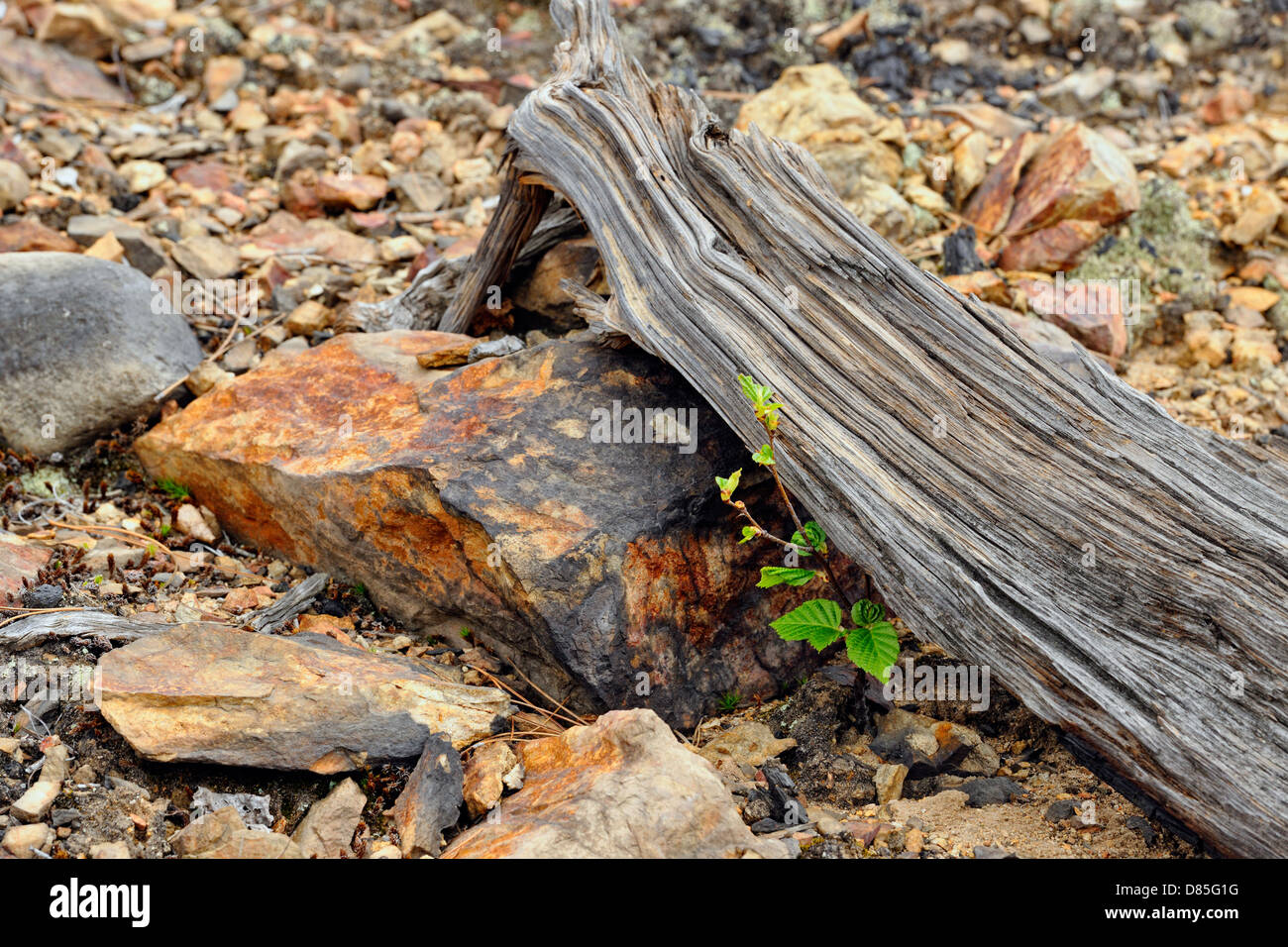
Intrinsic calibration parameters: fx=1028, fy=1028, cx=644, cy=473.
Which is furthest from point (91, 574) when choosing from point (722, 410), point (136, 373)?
point (722, 410)

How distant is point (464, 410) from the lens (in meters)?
5.04

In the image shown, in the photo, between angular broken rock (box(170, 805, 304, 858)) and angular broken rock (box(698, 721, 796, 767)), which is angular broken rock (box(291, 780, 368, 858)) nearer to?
angular broken rock (box(170, 805, 304, 858))

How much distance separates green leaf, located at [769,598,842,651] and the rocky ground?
1.74ft

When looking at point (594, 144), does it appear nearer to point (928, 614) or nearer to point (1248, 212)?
point (928, 614)

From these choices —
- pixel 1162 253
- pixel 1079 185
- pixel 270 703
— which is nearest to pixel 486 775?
pixel 270 703

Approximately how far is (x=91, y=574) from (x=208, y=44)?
6606mm

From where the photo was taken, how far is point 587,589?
14.2ft

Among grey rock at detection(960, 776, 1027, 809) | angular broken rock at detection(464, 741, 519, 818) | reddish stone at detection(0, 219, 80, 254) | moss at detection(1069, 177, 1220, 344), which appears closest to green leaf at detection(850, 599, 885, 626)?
grey rock at detection(960, 776, 1027, 809)

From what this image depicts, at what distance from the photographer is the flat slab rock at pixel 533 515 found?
436 centimetres

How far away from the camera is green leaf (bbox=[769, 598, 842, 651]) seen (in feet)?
12.9

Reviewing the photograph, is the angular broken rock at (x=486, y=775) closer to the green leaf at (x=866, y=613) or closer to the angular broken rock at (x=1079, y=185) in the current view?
the green leaf at (x=866, y=613)

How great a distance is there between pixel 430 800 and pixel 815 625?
1556 mm

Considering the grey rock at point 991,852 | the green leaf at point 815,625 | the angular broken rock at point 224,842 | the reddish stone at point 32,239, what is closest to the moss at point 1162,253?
the green leaf at point 815,625

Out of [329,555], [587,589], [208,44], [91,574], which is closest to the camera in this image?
[587,589]
